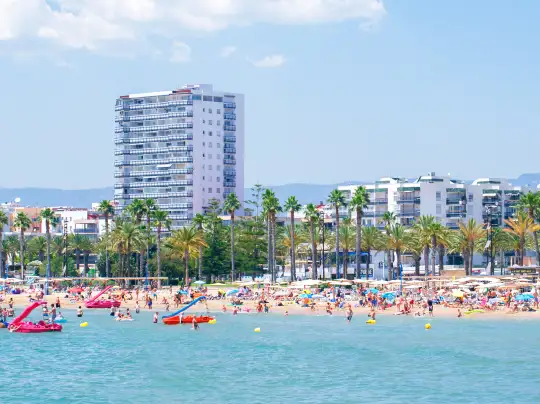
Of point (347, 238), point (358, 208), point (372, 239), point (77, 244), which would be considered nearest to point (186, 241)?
point (358, 208)

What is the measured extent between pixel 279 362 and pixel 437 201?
11782cm

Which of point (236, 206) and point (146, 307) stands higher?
point (236, 206)

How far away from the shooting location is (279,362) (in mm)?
61906

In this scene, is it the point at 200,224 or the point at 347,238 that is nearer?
the point at 347,238

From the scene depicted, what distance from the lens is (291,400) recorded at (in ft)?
158

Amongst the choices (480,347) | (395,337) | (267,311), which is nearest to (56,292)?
(267,311)

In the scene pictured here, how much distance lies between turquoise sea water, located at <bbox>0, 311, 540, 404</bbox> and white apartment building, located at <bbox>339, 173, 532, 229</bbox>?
295ft

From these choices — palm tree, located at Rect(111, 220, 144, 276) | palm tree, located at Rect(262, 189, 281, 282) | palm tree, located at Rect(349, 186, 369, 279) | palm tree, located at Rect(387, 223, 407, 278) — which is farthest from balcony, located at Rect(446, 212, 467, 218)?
palm tree, located at Rect(111, 220, 144, 276)

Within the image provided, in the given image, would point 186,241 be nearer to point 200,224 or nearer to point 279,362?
point 200,224

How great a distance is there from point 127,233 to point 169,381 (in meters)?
74.3

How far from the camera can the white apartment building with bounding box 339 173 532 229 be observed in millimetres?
175250

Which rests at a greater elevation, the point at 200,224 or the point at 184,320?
the point at 200,224

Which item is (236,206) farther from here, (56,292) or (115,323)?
(115,323)

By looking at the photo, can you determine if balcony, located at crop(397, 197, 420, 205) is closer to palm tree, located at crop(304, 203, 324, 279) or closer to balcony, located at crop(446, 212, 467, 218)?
balcony, located at crop(446, 212, 467, 218)
